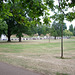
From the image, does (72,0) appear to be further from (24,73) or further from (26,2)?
(24,73)

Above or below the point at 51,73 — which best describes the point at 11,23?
above

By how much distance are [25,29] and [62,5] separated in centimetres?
3920

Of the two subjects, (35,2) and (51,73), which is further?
(51,73)

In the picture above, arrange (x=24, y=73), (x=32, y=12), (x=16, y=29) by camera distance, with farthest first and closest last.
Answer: (x=16, y=29) → (x=24, y=73) → (x=32, y=12)

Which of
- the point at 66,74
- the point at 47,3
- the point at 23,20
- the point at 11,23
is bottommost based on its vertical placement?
the point at 66,74

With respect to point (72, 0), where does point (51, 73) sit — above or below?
below

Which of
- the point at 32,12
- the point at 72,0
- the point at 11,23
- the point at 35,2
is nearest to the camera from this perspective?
the point at 72,0

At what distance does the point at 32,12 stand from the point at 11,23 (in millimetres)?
42021

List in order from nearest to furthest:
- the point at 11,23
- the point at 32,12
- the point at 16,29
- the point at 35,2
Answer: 1. the point at 35,2
2. the point at 32,12
3. the point at 16,29
4. the point at 11,23

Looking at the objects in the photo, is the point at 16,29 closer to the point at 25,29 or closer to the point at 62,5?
the point at 25,29

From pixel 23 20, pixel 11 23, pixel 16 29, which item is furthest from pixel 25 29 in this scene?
pixel 23 20

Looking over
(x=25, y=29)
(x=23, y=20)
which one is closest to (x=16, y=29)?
(x=25, y=29)

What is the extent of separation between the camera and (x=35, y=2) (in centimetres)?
522

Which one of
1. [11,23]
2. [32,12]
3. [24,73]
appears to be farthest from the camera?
[11,23]
